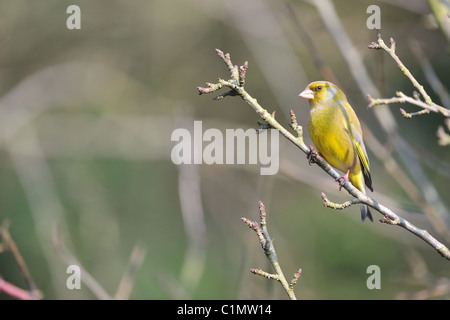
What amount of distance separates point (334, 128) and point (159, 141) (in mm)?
5658

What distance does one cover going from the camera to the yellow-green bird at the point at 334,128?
3238 millimetres

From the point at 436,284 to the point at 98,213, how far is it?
171 inches

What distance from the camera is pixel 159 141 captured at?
28.5 ft

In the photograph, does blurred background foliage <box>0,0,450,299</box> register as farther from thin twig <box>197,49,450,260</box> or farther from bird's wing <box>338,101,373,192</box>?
thin twig <box>197,49,450,260</box>

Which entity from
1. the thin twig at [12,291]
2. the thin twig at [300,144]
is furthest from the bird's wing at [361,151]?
the thin twig at [12,291]

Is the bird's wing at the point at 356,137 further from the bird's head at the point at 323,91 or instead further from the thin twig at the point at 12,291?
the thin twig at the point at 12,291

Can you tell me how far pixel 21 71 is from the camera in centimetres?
1068

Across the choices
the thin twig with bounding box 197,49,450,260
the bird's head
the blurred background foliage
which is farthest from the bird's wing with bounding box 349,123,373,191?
the blurred background foliage

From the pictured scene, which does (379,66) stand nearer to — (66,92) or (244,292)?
(244,292)

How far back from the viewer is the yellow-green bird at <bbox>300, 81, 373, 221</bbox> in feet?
10.6

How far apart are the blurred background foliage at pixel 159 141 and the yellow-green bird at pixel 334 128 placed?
2.68 m

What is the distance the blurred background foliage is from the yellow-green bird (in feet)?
8.80

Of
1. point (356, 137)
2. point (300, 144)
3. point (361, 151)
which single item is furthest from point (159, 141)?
point (300, 144)
